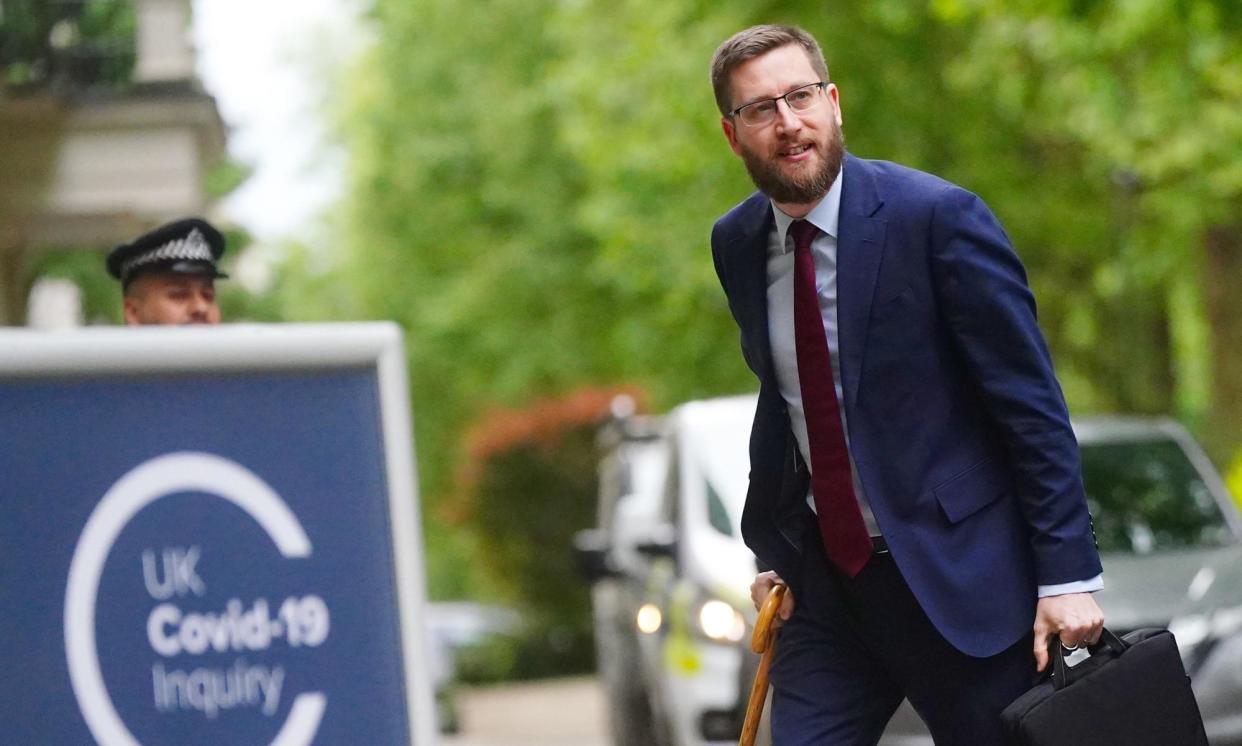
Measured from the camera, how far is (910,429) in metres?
3.96

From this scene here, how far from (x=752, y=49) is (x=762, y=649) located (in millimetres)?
1175

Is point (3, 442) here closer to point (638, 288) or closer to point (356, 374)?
point (356, 374)

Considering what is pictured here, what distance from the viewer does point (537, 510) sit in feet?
107

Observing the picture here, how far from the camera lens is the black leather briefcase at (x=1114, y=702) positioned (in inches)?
148

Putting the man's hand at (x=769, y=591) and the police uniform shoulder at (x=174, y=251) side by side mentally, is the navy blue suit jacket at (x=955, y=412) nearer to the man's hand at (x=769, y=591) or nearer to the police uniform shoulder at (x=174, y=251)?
the man's hand at (x=769, y=591)

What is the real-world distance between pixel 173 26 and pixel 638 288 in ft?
29.6

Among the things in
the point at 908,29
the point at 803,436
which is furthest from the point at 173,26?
the point at 803,436

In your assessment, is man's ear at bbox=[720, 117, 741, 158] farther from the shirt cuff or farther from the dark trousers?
the shirt cuff

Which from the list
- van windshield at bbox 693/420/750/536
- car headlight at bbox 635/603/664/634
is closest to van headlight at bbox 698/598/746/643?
van windshield at bbox 693/420/750/536

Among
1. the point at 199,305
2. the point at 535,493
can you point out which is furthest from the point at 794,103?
the point at 535,493

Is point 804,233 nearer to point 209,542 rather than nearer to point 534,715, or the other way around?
point 209,542

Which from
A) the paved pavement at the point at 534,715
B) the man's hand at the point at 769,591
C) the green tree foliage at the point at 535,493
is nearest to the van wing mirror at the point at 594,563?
the paved pavement at the point at 534,715

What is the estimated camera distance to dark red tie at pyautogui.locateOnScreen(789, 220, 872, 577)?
13.2 feet

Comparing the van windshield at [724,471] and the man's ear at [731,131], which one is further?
the van windshield at [724,471]
